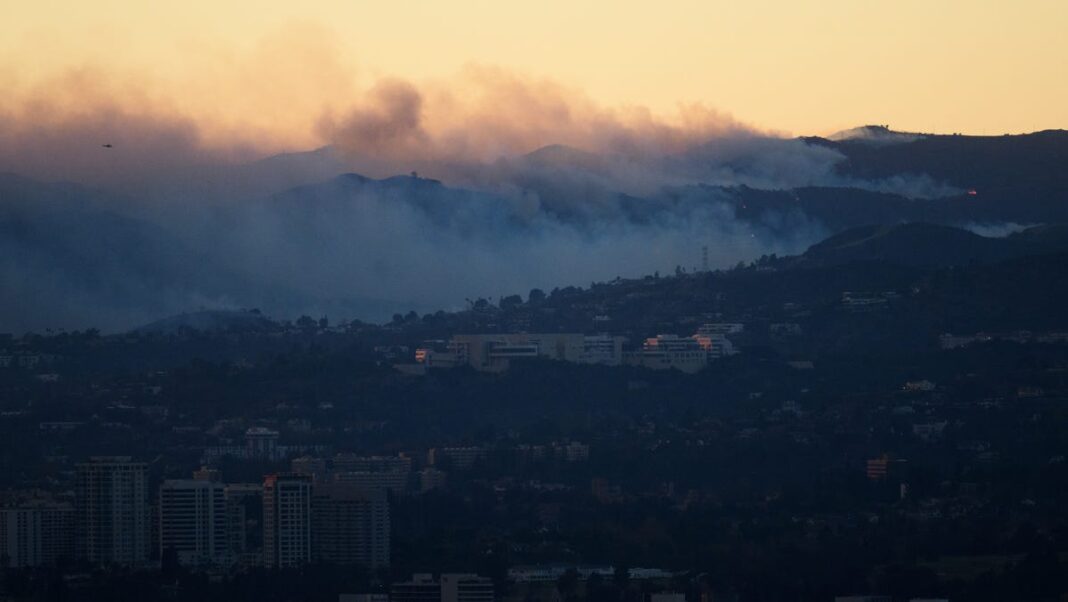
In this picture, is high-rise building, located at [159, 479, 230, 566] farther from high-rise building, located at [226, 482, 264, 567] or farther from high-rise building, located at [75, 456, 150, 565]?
high-rise building, located at [75, 456, 150, 565]

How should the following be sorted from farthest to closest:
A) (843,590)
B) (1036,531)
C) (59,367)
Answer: (59,367)
(1036,531)
(843,590)

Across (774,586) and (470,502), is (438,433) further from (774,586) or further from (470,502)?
(774,586)

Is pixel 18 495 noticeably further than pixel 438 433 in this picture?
No

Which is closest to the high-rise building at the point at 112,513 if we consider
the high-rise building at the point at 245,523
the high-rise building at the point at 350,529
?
the high-rise building at the point at 245,523

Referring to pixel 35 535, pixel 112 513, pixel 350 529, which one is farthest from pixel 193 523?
pixel 350 529

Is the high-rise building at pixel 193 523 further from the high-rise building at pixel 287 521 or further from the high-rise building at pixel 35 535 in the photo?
the high-rise building at pixel 35 535

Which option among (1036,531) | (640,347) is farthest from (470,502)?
(640,347)

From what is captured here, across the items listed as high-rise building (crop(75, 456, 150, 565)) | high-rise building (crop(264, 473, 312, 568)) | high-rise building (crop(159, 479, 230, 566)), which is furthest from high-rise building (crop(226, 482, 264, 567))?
high-rise building (crop(75, 456, 150, 565))
